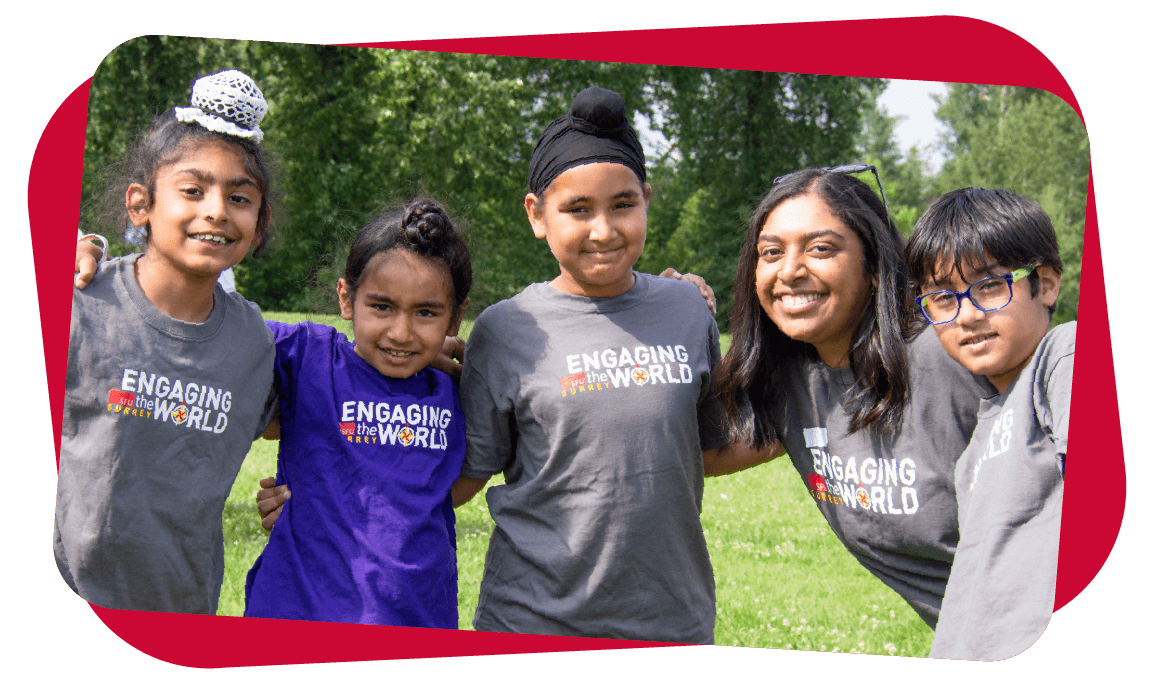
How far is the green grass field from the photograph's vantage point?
11.8 feet

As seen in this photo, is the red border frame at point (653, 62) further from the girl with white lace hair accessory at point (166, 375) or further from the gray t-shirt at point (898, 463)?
the gray t-shirt at point (898, 463)

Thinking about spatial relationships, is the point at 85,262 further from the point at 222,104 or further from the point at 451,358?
the point at 451,358

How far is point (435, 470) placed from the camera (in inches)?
107

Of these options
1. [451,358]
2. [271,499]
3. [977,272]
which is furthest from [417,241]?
[977,272]

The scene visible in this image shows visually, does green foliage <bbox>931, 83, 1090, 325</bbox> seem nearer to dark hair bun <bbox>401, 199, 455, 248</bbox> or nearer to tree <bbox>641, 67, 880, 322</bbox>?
tree <bbox>641, 67, 880, 322</bbox>

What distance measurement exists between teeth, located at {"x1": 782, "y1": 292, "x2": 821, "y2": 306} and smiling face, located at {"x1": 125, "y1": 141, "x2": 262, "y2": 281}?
5.43 ft

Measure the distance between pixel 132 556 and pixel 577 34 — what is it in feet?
6.92

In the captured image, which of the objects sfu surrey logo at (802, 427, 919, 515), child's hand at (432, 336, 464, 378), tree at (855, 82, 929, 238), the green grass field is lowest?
the green grass field

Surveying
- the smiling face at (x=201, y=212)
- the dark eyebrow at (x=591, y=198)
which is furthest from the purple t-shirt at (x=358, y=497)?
the dark eyebrow at (x=591, y=198)

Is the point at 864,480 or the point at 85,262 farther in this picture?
the point at 864,480

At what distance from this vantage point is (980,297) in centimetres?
253

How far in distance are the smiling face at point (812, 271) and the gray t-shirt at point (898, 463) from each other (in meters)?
0.19

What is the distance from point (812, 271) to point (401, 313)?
1.29 m

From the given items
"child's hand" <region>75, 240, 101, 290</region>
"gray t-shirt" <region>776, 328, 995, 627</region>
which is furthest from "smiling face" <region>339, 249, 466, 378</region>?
"gray t-shirt" <region>776, 328, 995, 627</region>
